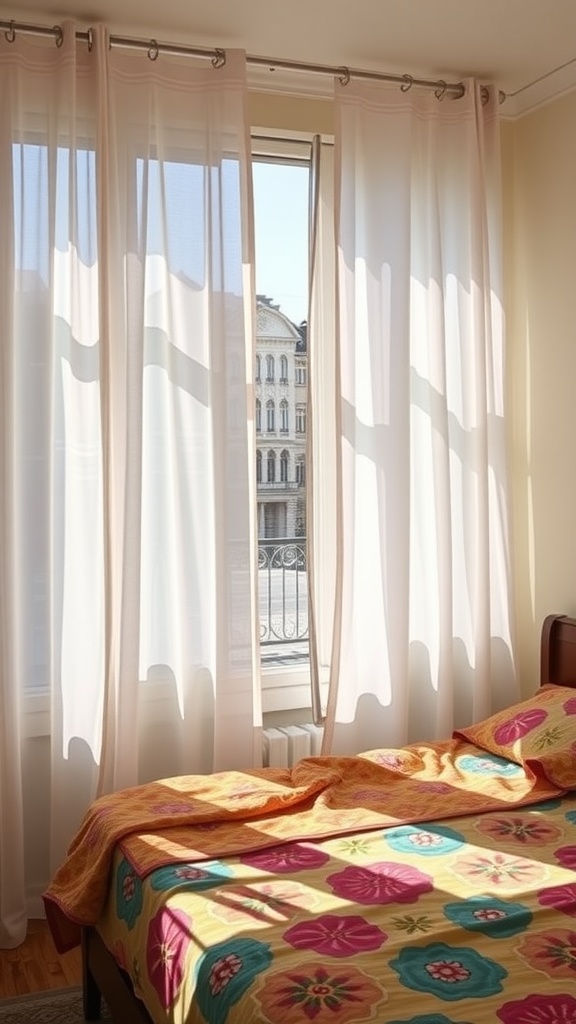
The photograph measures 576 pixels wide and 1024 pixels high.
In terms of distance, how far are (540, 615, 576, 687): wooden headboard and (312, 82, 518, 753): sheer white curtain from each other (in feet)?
0.62

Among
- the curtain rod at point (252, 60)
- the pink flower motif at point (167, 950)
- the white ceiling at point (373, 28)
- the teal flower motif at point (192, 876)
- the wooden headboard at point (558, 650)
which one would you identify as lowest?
the pink flower motif at point (167, 950)

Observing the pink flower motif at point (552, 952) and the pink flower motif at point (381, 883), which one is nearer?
the pink flower motif at point (552, 952)

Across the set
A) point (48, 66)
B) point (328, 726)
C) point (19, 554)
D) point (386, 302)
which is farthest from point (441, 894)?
point (48, 66)

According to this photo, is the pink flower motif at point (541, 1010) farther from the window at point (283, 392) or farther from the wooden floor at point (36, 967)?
the window at point (283, 392)

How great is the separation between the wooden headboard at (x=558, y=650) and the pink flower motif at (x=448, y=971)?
1.88 metres

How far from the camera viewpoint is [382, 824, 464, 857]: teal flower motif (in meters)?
2.60

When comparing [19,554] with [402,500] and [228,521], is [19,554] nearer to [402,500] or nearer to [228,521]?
[228,521]

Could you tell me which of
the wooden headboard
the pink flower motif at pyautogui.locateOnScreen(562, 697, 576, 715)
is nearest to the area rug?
the pink flower motif at pyautogui.locateOnScreen(562, 697, 576, 715)

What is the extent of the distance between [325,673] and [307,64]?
85.0 inches

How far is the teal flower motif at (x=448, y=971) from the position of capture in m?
1.91

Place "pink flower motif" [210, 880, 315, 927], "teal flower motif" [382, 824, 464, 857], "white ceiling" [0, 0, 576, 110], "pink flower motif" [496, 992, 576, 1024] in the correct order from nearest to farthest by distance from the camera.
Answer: "pink flower motif" [496, 992, 576, 1024] < "pink flower motif" [210, 880, 315, 927] < "teal flower motif" [382, 824, 464, 857] < "white ceiling" [0, 0, 576, 110]

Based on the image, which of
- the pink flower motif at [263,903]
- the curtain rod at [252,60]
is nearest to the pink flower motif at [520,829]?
the pink flower motif at [263,903]

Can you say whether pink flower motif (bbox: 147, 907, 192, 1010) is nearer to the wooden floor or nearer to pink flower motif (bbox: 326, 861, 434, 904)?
pink flower motif (bbox: 326, 861, 434, 904)

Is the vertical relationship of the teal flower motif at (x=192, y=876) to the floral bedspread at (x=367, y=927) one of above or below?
above
